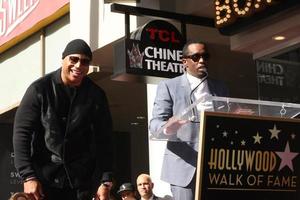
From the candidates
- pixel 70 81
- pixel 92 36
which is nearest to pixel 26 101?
pixel 70 81

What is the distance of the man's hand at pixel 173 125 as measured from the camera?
13.7 ft

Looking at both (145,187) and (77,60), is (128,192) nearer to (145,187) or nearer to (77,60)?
(145,187)

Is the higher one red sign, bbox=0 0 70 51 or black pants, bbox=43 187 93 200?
red sign, bbox=0 0 70 51

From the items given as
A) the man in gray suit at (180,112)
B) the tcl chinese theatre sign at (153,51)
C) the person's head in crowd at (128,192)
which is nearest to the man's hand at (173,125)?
the man in gray suit at (180,112)

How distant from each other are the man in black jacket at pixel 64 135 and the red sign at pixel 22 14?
268 inches

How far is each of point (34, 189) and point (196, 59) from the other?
1.62 metres

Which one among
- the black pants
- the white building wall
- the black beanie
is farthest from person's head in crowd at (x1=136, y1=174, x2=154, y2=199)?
the white building wall

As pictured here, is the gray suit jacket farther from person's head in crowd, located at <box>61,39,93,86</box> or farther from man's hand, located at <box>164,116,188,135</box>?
person's head in crowd, located at <box>61,39,93,86</box>

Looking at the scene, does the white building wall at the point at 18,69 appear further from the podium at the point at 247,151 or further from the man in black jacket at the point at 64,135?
the podium at the point at 247,151

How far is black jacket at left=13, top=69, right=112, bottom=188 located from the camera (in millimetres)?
4168

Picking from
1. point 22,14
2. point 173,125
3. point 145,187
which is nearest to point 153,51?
point 145,187

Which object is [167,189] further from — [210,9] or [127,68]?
[210,9]

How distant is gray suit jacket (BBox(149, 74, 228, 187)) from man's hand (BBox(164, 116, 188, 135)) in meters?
0.09

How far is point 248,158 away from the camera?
3.92m
